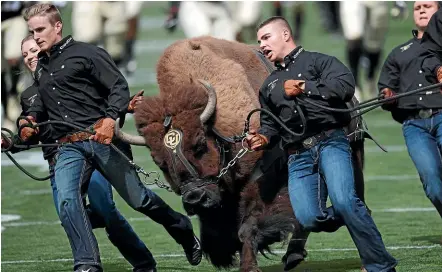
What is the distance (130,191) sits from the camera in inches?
360

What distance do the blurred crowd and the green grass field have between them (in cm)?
168

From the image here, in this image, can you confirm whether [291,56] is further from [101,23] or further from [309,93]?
[101,23]

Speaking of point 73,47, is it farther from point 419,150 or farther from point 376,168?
point 376,168

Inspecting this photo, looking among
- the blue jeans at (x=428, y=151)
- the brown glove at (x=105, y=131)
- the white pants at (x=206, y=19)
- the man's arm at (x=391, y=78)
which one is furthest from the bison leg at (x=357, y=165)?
the white pants at (x=206, y=19)

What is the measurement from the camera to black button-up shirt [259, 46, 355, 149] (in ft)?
27.8

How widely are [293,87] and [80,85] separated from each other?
1594 mm

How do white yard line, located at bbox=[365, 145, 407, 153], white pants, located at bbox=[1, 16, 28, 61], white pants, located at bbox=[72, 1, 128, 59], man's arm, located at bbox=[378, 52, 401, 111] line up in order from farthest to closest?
white pants, located at bbox=[72, 1, 128, 59], white pants, located at bbox=[1, 16, 28, 61], white yard line, located at bbox=[365, 145, 407, 153], man's arm, located at bbox=[378, 52, 401, 111]

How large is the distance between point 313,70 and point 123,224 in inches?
75.0

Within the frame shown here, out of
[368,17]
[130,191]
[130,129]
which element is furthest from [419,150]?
[368,17]

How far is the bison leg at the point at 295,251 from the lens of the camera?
9.66 metres

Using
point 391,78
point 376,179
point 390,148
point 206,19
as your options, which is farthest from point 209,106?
point 206,19

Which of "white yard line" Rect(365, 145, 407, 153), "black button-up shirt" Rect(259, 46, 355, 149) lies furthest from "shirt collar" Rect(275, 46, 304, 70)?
"white yard line" Rect(365, 145, 407, 153)

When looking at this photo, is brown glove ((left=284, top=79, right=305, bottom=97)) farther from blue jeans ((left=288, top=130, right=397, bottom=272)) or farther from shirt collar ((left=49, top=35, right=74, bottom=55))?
shirt collar ((left=49, top=35, right=74, bottom=55))

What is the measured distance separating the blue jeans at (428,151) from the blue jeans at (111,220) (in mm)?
2145
